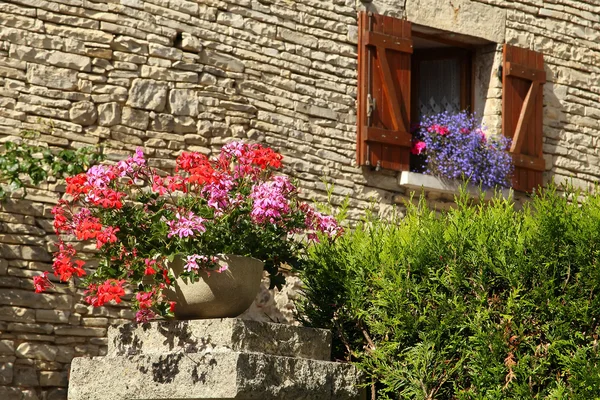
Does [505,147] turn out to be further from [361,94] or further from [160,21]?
[160,21]

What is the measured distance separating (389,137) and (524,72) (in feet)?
4.79

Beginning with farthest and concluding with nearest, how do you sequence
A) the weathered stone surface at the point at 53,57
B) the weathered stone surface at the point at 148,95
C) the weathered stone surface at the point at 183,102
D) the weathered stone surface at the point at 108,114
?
the weathered stone surface at the point at 183,102 → the weathered stone surface at the point at 148,95 → the weathered stone surface at the point at 108,114 → the weathered stone surface at the point at 53,57

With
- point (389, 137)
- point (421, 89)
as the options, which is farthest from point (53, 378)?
point (421, 89)

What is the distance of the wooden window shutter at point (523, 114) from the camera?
336 inches

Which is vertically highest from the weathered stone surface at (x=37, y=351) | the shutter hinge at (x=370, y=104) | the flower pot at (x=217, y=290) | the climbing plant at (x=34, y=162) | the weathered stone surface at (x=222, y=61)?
the weathered stone surface at (x=222, y=61)

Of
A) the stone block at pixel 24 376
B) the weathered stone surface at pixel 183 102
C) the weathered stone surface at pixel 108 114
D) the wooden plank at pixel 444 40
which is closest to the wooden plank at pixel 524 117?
the wooden plank at pixel 444 40

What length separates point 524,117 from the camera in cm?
854

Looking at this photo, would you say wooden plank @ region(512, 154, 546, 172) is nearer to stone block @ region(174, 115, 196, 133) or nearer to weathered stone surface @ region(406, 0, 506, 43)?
weathered stone surface @ region(406, 0, 506, 43)

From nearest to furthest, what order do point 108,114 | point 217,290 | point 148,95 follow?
1. point 217,290
2. point 108,114
3. point 148,95

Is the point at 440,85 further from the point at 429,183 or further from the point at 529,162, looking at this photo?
the point at 429,183

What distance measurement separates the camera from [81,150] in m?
6.64

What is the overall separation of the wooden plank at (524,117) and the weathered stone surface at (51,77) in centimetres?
359

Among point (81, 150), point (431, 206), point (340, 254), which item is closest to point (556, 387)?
point (340, 254)

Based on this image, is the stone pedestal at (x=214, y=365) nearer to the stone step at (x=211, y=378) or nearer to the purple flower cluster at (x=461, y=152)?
the stone step at (x=211, y=378)
